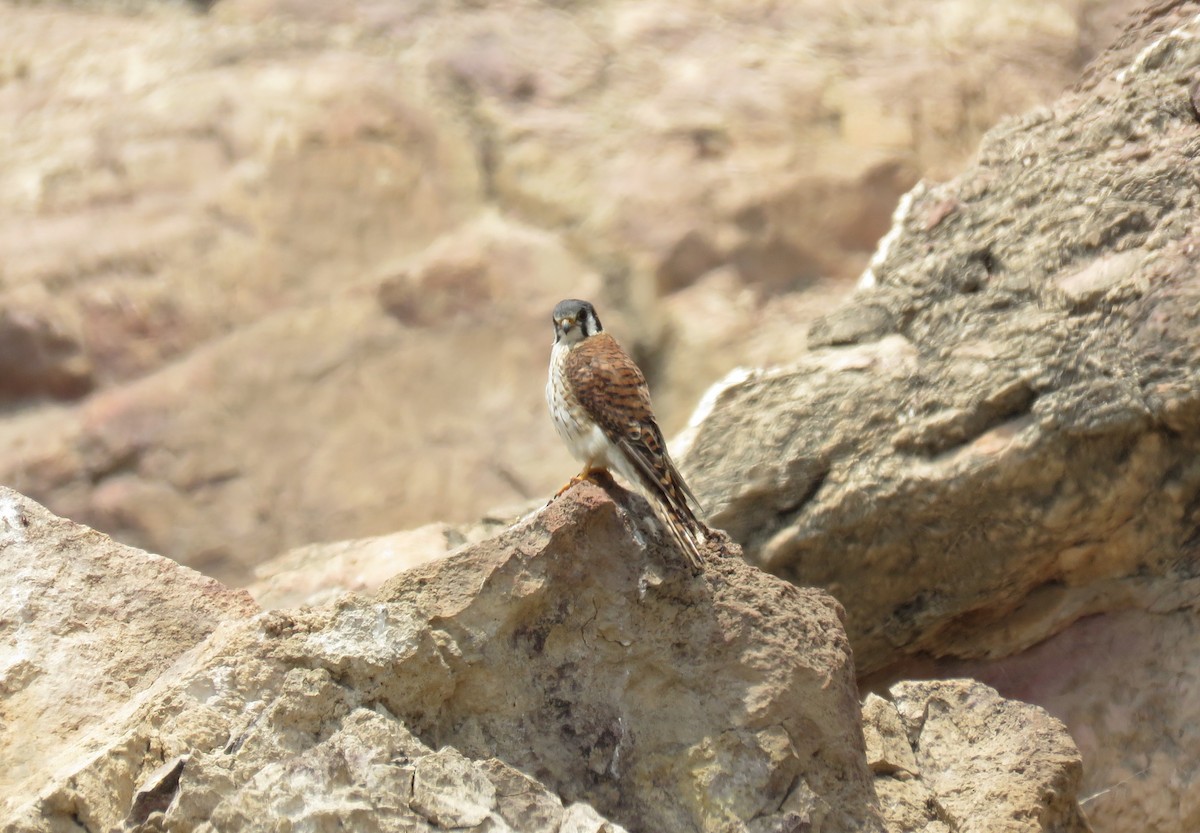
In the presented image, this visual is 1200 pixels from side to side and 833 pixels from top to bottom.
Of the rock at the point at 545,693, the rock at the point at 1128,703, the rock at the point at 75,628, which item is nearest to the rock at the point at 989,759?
the rock at the point at 545,693

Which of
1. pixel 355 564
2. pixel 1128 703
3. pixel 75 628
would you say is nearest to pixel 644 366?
pixel 355 564

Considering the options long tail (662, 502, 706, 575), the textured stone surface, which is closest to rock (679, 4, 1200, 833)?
long tail (662, 502, 706, 575)

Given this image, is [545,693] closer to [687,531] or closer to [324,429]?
[687,531]

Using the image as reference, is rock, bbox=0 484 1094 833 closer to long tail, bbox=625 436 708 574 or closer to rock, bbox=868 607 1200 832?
long tail, bbox=625 436 708 574

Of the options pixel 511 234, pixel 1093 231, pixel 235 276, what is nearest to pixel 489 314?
pixel 511 234

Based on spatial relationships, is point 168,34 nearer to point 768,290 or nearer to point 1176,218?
point 768,290

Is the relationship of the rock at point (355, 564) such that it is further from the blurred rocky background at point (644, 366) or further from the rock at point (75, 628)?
the rock at point (75, 628)
